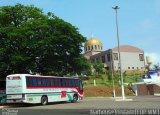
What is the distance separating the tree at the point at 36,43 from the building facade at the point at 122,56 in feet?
268

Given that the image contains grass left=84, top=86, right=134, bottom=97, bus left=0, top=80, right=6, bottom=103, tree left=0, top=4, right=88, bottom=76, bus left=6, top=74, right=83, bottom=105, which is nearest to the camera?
bus left=6, top=74, right=83, bottom=105

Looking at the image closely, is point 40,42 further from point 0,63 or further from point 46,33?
point 0,63

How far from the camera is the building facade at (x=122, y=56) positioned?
13288 centimetres

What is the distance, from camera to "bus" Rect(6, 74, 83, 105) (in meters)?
33.5

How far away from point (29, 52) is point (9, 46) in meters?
2.53

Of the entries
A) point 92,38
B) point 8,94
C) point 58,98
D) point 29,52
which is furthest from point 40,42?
point 92,38

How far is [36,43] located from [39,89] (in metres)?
11.5

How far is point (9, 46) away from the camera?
1800 inches

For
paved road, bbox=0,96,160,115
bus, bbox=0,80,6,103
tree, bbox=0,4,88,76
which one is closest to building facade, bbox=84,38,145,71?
tree, bbox=0,4,88,76

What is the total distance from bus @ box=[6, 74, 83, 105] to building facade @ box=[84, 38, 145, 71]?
91.2m

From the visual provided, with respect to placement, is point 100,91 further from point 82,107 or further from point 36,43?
point 82,107

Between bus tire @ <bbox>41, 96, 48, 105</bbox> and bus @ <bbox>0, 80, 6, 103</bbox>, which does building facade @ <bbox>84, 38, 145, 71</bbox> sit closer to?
bus @ <bbox>0, 80, 6, 103</bbox>

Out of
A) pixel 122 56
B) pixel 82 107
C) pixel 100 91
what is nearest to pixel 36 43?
pixel 82 107

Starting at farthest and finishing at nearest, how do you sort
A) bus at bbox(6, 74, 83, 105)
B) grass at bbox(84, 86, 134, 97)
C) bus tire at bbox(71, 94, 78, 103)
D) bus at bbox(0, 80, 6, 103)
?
grass at bbox(84, 86, 134, 97), bus tire at bbox(71, 94, 78, 103), bus at bbox(0, 80, 6, 103), bus at bbox(6, 74, 83, 105)
